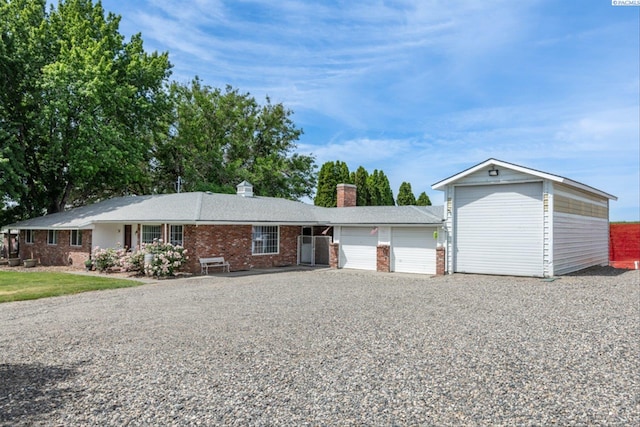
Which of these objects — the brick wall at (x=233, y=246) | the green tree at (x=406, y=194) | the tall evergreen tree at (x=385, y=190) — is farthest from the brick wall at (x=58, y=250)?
the green tree at (x=406, y=194)

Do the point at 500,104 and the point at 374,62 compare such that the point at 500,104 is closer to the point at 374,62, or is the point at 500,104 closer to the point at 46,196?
the point at 374,62

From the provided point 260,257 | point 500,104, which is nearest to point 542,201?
point 500,104

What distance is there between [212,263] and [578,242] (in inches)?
625

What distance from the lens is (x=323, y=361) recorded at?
5.84 metres

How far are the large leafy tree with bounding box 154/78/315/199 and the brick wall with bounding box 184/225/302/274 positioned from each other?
12315 millimetres


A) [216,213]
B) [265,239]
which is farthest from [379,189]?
[216,213]

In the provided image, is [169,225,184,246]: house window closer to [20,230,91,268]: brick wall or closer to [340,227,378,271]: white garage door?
[20,230,91,268]: brick wall

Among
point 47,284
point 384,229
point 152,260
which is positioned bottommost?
point 47,284

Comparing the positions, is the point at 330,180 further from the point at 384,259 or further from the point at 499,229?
the point at 499,229

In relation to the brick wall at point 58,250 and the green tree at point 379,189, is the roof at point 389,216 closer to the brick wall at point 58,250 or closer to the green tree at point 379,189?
the brick wall at point 58,250

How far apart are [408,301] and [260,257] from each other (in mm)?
10764

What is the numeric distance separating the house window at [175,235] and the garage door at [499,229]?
38.2 feet

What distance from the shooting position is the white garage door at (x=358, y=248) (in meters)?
19.8

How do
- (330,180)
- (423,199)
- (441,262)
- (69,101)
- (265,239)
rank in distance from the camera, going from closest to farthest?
(441,262)
(265,239)
(69,101)
(330,180)
(423,199)
